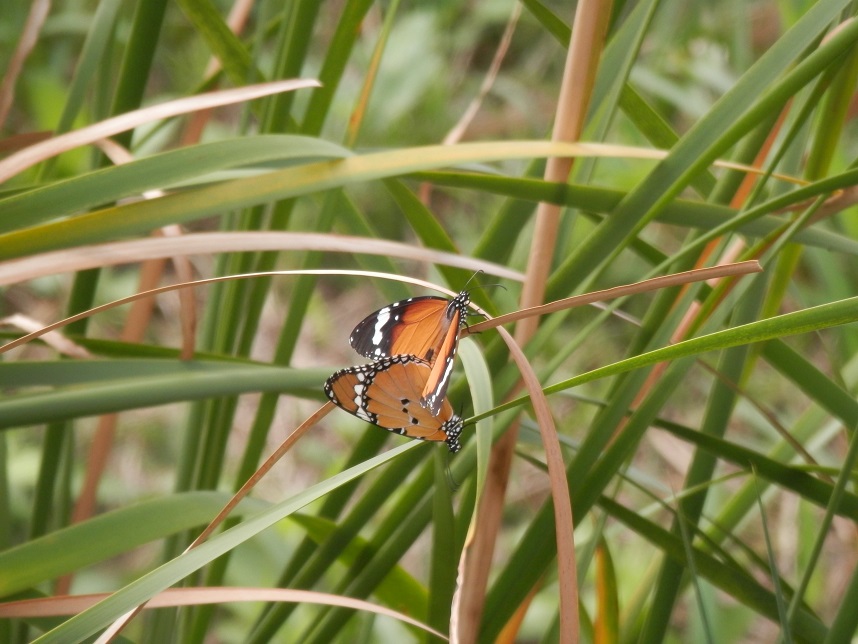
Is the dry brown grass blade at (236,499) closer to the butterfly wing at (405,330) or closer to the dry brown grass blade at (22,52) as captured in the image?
the butterfly wing at (405,330)

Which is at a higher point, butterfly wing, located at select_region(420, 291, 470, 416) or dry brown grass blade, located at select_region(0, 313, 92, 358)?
dry brown grass blade, located at select_region(0, 313, 92, 358)

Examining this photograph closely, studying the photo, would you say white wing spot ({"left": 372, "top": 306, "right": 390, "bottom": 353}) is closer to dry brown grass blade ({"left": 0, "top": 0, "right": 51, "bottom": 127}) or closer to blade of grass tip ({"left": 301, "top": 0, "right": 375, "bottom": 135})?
blade of grass tip ({"left": 301, "top": 0, "right": 375, "bottom": 135})

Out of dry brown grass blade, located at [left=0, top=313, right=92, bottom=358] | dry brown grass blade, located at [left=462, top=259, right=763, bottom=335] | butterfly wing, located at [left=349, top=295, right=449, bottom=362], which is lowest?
dry brown grass blade, located at [left=462, top=259, right=763, bottom=335]

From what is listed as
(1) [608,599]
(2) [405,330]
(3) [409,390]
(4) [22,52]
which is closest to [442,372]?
(3) [409,390]

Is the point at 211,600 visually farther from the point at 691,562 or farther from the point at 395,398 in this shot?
the point at 691,562

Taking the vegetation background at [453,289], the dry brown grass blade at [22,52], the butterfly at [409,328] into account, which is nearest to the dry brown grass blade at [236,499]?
the vegetation background at [453,289]

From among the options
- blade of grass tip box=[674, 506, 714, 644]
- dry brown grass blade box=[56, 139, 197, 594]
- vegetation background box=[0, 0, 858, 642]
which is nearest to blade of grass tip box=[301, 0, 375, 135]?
vegetation background box=[0, 0, 858, 642]
